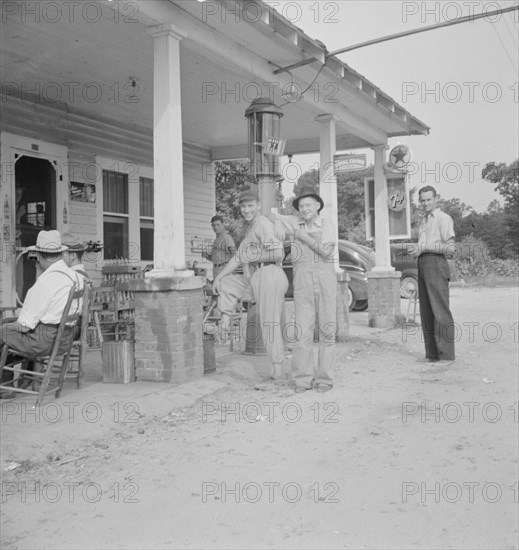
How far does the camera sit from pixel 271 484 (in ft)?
12.9

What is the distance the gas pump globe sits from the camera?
7.44 m

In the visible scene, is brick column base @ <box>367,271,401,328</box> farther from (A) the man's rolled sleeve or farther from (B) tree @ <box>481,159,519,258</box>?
(B) tree @ <box>481,159,519,258</box>

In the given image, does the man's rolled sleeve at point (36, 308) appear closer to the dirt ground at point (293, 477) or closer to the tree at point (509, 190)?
the dirt ground at point (293, 477)

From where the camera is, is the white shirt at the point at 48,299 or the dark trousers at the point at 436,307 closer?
the white shirt at the point at 48,299

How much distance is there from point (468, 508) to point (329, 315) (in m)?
2.97

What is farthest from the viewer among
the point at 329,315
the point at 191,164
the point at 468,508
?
the point at 191,164

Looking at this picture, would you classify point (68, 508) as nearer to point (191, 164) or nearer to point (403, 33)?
point (403, 33)

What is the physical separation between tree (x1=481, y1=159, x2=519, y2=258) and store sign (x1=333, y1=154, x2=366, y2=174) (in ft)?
117

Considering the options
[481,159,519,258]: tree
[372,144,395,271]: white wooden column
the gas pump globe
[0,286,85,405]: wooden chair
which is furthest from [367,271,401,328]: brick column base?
[481,159,519,258]: tree

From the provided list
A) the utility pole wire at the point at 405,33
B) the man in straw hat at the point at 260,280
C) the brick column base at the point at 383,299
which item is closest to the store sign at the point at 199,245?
the brick column base at the point at 383,299

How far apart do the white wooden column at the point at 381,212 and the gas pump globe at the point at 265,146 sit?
5.06m

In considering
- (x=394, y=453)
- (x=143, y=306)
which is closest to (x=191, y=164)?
(x=143, y=306)

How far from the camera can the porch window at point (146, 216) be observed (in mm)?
11859

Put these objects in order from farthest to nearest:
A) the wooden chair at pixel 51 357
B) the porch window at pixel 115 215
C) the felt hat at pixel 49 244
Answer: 1. the porch window at pixel 115 215
2. the felt hat at pixel 49 244
3. the wooden chair at pixel 51 357
